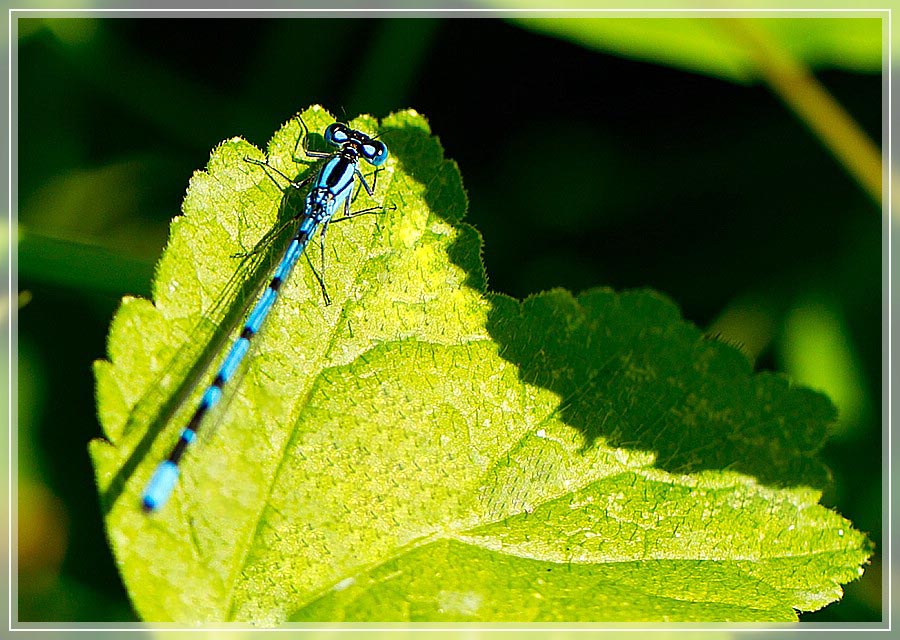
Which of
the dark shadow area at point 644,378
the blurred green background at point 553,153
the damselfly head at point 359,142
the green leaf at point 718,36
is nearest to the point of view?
the dark shadow area at point 644,378

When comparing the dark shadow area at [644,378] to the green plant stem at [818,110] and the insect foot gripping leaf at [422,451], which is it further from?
the green plant stem at [818,110]

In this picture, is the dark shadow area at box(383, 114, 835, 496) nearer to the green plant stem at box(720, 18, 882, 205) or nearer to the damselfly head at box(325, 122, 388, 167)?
the damselfly head at box(325, 122, 388, 167)

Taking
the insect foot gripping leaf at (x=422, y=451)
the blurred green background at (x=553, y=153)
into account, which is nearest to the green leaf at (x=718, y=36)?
the blurred green background at (x=553, y=153)

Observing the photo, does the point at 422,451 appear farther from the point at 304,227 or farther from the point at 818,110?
the point at 818,110

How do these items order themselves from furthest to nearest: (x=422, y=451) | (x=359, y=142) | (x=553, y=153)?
(x=553, y=153)
(x=359, y=142)
(x=422, y=451)

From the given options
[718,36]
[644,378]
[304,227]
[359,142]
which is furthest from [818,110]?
[304,227]

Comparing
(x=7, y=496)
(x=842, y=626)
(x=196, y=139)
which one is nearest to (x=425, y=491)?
(x=842, y=626)

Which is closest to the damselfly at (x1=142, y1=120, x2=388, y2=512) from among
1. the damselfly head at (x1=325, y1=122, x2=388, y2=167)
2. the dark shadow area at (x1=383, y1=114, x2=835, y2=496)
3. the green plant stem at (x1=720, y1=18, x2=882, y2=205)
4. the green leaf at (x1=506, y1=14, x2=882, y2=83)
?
the damselfly head at (x1=325, y1=122, x2=388, y2=167)
